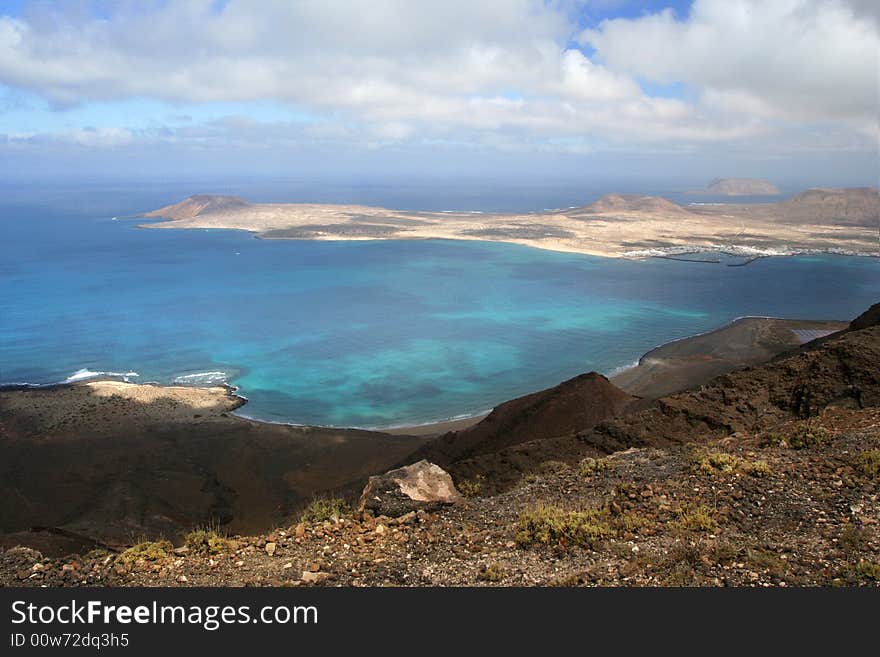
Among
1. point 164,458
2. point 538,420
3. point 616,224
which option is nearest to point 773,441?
point 538,420

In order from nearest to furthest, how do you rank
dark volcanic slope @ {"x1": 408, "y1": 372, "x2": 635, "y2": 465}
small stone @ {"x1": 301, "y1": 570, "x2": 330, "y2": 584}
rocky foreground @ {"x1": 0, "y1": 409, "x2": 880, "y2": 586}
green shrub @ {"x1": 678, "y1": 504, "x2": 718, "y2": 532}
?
rocky foreground @ {"x1": 0, "y1": 409, "x2": 880, "y2": 586}, small stone @ {"x1": 301, "y1": 570, "x2": 330, "y2": 584}, green shrub @ {"x1": 678, "y1": 504, "x2": 718, "y2": 532}, dark volcanic slope @ {"x1": 408, "y1": 372, "x2": 635, "y2": 465}

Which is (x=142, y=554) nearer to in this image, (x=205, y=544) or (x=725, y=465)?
(x=205, y=544)

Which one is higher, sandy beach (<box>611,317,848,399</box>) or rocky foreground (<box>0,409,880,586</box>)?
rocky foreground (<box>0,409,880,586</box>)

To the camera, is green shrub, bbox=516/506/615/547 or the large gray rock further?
the large gray rock

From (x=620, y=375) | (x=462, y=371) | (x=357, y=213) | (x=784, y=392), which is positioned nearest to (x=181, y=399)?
(x=462, y=371)

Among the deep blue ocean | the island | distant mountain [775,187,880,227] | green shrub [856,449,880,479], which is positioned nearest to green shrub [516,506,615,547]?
green shrub [856,449,880,479]

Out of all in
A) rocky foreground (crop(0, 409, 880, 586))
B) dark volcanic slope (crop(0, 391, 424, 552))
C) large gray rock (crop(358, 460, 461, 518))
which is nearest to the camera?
rocky foreground (crop(0, 409, 880, 586))

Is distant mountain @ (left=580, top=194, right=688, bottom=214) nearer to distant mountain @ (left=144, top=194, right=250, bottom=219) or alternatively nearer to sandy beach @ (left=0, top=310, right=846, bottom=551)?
distant mountain @ (left=144, top=194, right=250, bottom=219)

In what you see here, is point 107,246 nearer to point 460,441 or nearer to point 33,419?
point 33,419
